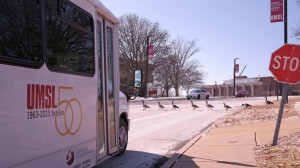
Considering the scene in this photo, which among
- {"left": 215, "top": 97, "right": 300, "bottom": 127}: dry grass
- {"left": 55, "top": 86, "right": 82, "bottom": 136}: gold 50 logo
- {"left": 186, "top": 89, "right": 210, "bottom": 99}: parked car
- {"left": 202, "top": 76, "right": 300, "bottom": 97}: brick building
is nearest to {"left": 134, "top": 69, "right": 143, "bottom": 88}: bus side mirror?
{"left": 55, "top": 86, "right": 82, "bottom": 136}: gold 50 logo

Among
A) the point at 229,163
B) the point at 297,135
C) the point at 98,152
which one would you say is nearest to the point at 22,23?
the point at 98,152

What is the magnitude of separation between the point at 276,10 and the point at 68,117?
14.5m

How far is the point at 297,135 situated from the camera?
10211mm

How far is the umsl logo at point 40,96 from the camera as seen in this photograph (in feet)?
14.6

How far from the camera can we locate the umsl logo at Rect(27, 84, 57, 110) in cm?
446

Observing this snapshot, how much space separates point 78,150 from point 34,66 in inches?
65.0

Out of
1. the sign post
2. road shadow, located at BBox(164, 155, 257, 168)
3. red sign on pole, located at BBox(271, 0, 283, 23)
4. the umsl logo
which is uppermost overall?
red sign on pole, located at BBox(271, 0, 283, 23)

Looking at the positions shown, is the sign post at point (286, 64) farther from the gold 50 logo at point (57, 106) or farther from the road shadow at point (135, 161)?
the gold 50 logo at point (57, 106)

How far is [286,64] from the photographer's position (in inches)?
350

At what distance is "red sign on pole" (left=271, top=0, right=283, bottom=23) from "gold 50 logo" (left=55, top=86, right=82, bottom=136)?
13.5m

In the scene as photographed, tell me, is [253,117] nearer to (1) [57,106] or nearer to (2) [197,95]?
(1) [57,106]

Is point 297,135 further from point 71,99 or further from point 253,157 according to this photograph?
point 71,99

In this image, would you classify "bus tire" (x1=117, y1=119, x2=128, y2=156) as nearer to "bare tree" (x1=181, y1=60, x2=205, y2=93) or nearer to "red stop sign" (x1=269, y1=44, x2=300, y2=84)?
"red stop sign" (x1=269, y1=44, x2=300, y2=84)

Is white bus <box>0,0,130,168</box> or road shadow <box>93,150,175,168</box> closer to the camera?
white bus <box>0,0,130,168</box>
